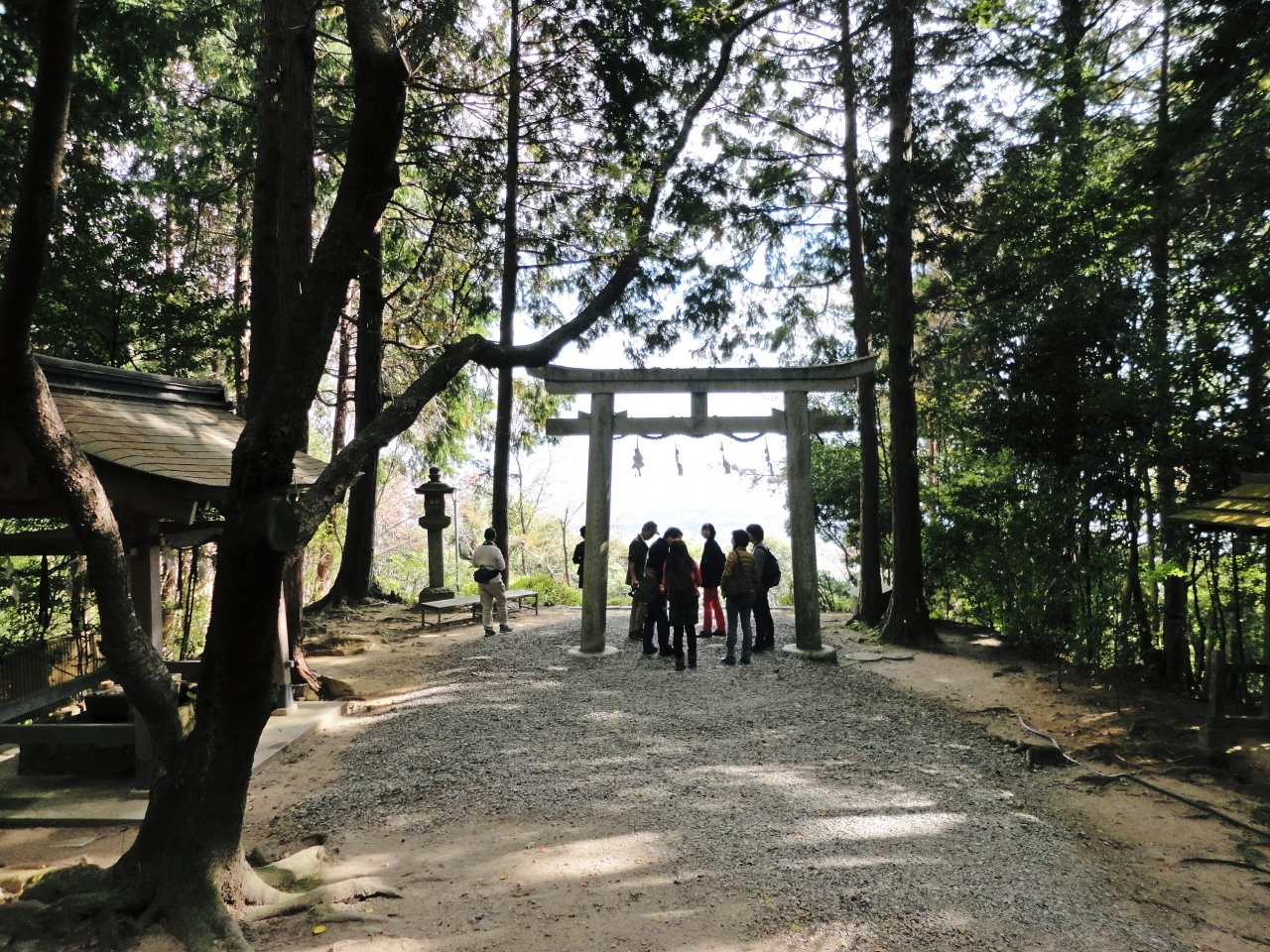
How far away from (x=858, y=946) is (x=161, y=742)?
335 cm

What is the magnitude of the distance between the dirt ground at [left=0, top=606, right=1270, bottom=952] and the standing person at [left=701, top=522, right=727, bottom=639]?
3668mm

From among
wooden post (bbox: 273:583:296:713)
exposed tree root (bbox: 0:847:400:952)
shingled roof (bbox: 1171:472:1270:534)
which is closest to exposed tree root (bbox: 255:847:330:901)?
exposed tree root (bbox: 0:847:400:952)

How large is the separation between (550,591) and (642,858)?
14125mm

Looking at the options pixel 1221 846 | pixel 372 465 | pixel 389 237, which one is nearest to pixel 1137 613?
pixel 1221 846

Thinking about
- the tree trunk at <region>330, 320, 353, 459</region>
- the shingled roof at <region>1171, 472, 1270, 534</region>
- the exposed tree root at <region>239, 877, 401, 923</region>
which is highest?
the tree trunk at <region>330, 320, 353, 459</region>

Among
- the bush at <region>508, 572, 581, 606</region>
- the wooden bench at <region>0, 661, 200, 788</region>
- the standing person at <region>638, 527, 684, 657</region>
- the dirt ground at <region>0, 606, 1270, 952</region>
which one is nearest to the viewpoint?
the dirt ground at <region>0, 606, 1270, 952</region>

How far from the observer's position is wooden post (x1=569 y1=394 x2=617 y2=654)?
1038cm

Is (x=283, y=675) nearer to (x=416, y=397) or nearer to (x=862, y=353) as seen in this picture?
(x=416, y=397)

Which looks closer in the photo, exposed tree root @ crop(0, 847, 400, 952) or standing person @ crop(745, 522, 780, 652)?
exposed tree root @ crop(0, 847, 400, 952)

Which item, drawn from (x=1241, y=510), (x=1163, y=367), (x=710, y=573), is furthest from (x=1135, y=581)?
(x=710, y=573)

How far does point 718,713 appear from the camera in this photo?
759cm

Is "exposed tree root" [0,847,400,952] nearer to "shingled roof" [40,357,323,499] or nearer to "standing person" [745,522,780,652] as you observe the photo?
"shingled roof" [40,357,323,499]

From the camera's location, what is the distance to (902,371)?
11.7 meters

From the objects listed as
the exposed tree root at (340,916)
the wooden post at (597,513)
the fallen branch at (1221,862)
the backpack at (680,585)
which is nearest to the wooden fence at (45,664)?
the exposed tree root at (340,916)
